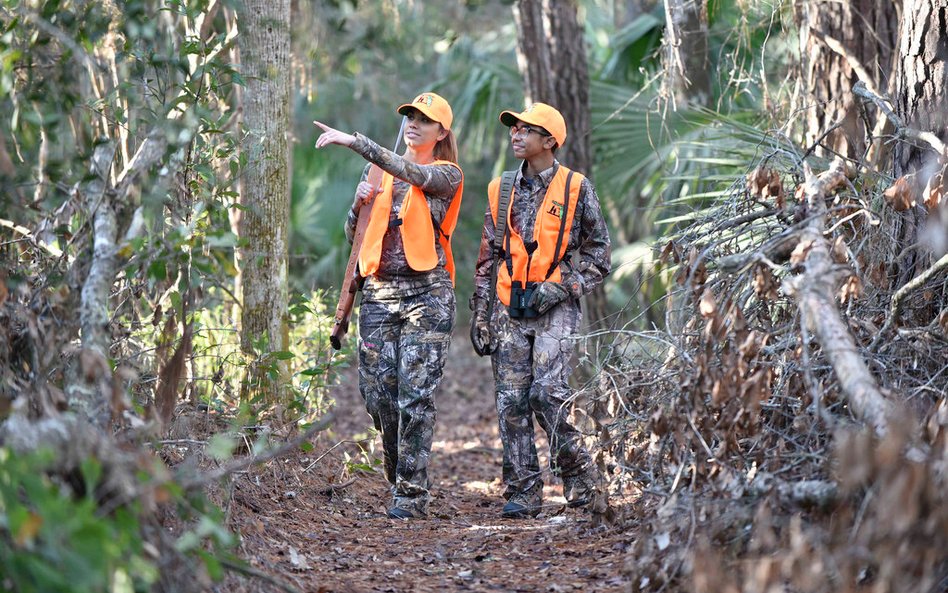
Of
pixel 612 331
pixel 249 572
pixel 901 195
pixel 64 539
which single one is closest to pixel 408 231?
pixel 612 331

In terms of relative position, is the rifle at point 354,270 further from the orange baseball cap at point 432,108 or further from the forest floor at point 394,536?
the forest floor at point 394,536

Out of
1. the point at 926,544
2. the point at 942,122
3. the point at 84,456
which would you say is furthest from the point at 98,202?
the point at 942,122

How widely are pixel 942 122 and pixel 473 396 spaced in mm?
7561

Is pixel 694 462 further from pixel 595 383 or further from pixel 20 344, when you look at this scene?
pixel 20 344

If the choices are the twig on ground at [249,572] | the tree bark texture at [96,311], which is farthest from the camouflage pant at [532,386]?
the tree bark texture at [96,311]

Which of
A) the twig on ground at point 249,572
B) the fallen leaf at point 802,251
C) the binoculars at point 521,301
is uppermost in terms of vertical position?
→ the fallen leaf at point 802,251

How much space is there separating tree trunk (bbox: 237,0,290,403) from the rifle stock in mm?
402

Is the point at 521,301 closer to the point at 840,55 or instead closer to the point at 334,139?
the point at 334,139

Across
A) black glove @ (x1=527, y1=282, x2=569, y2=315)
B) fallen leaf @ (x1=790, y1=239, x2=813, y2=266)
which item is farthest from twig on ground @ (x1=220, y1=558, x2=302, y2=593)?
black glove @ (x1=527, y1=282, x2=569, y2=315)

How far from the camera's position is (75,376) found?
3.88 m

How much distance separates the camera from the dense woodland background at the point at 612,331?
10.2ft

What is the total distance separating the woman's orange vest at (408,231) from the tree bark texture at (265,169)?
593 millimetres

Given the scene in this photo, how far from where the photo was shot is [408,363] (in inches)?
237

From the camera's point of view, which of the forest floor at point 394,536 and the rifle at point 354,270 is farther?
the rifle at point 354,270
